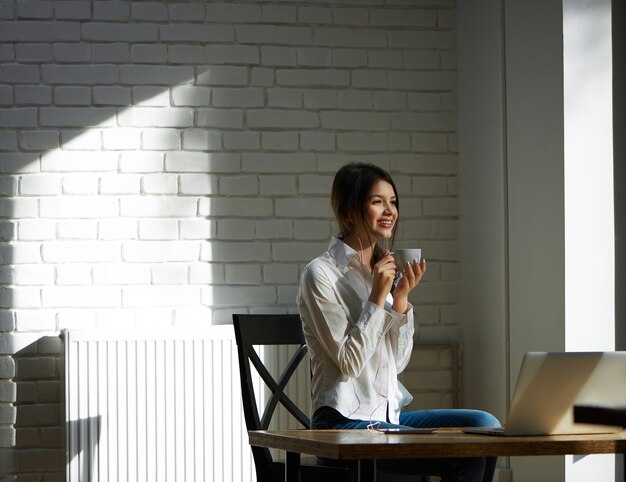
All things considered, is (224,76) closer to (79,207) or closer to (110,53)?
(110,53)

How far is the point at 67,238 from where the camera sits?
397cm

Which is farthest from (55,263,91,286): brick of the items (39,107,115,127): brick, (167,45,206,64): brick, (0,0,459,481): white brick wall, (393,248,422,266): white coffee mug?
(393,248,422,266): white coffee mug

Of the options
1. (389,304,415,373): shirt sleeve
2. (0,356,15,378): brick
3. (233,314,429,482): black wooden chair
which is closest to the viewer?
(233,314,429,482): black wooden chair

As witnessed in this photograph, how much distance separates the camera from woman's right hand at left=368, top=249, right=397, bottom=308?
105 inches

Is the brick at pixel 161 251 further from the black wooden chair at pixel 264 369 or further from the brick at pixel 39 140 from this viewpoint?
the black wooden chair at pixel 264 369

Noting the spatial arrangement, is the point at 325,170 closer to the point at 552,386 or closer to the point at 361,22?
the point at 361,22

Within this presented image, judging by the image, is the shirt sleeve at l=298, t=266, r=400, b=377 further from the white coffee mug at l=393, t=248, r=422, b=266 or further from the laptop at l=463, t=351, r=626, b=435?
the laptop at l=463, t=351, r=626, b=435

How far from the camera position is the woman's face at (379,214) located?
9.43ft

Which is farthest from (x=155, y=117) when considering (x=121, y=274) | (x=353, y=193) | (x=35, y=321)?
(x=353, y=193)

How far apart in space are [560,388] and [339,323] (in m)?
0.88

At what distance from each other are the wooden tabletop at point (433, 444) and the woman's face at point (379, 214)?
Answer: 940 mm

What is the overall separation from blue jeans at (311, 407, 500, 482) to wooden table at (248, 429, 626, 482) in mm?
242

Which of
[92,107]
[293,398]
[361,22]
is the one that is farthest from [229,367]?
[361,22]

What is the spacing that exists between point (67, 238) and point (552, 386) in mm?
2509
